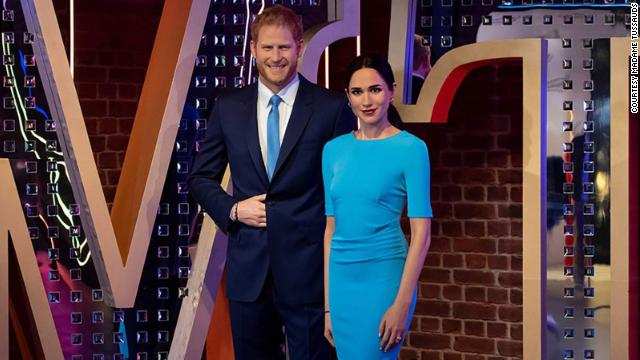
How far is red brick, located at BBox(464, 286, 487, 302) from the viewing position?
13.9 ft

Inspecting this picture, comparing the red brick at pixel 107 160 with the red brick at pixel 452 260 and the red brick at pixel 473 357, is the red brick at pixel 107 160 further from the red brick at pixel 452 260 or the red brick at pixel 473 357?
the red brick at pixel 473 357

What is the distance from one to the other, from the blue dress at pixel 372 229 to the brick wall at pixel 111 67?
2155 mm

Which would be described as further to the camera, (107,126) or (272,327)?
(107,126)

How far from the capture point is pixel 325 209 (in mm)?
2570

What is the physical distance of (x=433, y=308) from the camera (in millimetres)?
4348

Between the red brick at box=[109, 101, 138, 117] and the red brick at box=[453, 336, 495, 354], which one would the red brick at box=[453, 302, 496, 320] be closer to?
the red brick at box=[453, 336, 495, 354]

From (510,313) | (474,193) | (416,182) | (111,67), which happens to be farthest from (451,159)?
(416,182)

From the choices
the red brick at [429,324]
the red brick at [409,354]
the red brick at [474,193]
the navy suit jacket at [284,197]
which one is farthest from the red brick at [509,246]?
the navy suit jacket at [284,197]

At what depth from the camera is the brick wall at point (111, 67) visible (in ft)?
14.2

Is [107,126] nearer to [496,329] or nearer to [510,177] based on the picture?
[510,177]

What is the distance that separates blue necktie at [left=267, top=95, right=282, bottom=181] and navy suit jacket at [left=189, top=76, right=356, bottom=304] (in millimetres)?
35

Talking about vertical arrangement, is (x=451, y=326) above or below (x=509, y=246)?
below

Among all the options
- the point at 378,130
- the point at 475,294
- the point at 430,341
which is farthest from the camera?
the point at 430,341

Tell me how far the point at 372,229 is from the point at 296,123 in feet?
1.30
